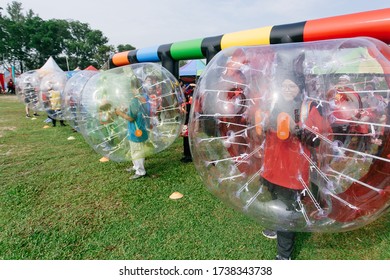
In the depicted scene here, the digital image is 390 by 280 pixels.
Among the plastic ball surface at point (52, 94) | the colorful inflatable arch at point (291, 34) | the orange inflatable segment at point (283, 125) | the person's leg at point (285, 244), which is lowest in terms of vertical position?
the person's leg at point (285, 244)

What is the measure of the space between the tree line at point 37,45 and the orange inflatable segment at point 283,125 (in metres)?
41.5

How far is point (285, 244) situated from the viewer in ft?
8.48

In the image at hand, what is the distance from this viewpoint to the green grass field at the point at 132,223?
288 centimetres

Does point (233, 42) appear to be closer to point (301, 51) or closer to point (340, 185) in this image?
point (301, 51)

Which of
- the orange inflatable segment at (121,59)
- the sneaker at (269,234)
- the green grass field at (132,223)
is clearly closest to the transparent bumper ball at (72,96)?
the green grass field at (132,223)

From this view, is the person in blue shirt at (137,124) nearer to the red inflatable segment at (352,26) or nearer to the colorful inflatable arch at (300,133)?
the colorful inflatable arch at (300,133)

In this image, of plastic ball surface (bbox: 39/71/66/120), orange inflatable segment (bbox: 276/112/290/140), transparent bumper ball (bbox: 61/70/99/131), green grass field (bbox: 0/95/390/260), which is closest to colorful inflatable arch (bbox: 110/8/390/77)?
transparent bumper ball (bbox: 61/70/99/131)

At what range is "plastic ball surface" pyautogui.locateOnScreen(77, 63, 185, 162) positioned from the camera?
400 cm

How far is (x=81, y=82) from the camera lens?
6.89 meters

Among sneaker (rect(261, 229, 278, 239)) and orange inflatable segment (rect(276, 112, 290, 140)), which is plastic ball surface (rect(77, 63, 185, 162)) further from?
orange inflatable segment (rect(276, 112, 290, 140))

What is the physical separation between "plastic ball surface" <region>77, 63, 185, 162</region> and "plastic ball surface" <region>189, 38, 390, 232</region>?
192 cm

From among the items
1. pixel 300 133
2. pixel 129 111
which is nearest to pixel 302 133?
pixel 300 133

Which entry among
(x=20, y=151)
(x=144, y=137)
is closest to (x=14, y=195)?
(x=144, y=137)

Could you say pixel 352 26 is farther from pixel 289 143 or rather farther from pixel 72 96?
pixel 72 96
